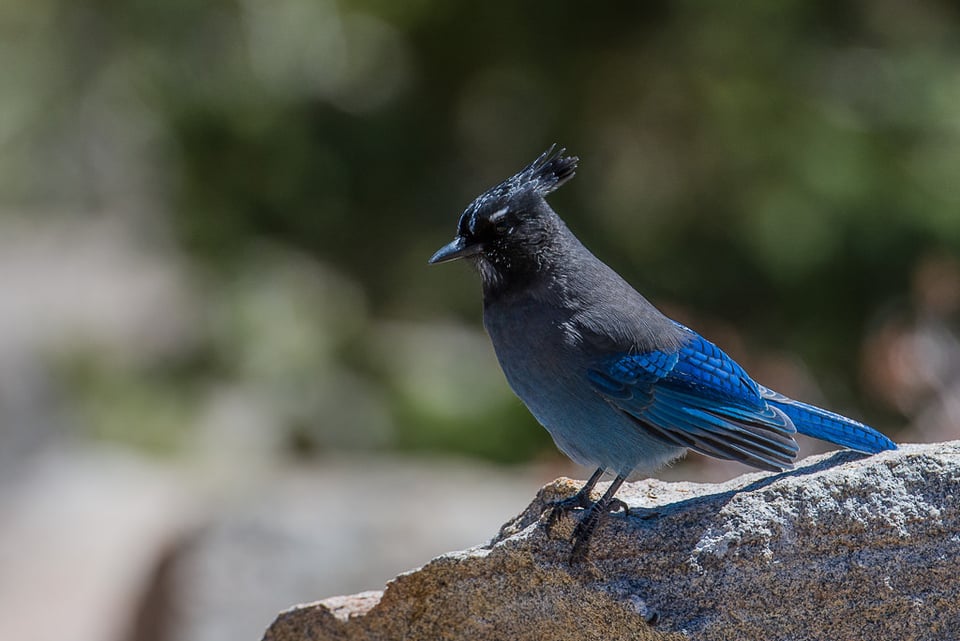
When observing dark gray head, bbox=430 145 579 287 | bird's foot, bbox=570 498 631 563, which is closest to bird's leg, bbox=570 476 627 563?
bird's foot, bbox=570 498 631 563

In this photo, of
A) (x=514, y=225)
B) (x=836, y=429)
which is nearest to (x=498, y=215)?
(x=514, y=225)

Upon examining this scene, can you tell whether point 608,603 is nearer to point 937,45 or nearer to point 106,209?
point 937,45

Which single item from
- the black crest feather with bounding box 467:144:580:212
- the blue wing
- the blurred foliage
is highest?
the blurred foliage

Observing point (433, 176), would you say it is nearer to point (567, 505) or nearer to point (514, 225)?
point (514, 225)

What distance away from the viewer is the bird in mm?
3029

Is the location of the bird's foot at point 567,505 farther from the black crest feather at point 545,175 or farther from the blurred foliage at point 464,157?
the blurred foliage at point 464,157

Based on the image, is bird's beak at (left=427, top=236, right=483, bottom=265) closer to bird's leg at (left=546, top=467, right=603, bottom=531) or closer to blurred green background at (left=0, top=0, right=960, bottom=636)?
bird's leg at (left=546, top=467, right=603, bottom=531)

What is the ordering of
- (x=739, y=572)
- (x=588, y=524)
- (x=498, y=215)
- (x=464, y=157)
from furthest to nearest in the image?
1. (x=464, y=157)
2. (x=498, y=215)
3. (x=588, y=524)
4. (x=739, y=572)

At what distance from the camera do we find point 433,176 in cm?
876

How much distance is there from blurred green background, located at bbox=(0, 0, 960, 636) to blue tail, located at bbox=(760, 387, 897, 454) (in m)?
3.80

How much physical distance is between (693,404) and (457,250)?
0.69 meters

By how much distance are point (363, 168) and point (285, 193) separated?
1.78 ft

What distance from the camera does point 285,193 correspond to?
28.0ft

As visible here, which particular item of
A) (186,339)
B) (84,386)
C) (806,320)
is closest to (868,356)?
(806,320)
